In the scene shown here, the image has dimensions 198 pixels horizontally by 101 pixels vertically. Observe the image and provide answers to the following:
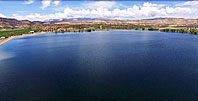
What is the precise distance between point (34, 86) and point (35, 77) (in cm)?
384

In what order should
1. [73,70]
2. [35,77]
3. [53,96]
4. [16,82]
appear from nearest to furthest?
[53,96] → [16,82] → [35,77] → [73,70]

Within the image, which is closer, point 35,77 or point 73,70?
point 35,77

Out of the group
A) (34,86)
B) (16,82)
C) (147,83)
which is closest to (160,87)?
(147,83)

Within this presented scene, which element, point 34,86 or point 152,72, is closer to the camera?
point 34,86

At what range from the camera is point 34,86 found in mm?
22953

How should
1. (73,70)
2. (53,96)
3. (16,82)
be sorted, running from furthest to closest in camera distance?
(73,70) → (16,82) → (53,96)

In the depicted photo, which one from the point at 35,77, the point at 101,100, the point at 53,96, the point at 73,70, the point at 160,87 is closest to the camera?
the point at 101,100

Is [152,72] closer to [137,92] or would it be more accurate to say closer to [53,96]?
[137,92]

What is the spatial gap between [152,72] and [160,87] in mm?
5905

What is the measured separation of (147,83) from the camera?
23.2 m

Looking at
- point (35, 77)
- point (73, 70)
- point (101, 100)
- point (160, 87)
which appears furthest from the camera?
point (73, 70)

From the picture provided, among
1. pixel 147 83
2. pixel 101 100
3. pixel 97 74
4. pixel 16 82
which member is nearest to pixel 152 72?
pixel 147 83

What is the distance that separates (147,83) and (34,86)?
56.3ft

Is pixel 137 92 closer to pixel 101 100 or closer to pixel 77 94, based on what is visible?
pixel 101 100
